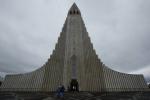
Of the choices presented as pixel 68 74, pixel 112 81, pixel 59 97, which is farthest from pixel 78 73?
pixel 59 97

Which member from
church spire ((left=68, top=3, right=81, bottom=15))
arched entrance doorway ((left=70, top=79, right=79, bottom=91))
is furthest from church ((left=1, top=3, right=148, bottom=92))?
church spire ((left=68, top=3, right=81, bottom=15))

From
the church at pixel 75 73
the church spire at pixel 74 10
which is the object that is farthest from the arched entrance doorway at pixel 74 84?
the church spire at pixel 74 10

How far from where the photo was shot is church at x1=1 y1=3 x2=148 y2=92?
113 ft

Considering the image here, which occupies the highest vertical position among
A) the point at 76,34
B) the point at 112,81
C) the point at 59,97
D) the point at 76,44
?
the point at 76,34

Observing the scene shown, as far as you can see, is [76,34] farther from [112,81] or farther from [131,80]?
[131,80]

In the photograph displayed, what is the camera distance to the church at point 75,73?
3438 centimetres

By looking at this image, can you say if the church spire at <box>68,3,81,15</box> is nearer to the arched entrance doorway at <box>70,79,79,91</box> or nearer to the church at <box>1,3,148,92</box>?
the church at <box>1,3,148,92</box>

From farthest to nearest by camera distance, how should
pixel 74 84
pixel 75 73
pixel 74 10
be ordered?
pixel 74 10 → pixel 75 73 → pixel 74 84

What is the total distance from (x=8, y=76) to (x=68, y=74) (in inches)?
747

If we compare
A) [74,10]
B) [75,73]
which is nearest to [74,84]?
[75,73]

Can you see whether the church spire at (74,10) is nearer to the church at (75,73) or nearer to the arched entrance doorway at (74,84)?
the church at (75,73)

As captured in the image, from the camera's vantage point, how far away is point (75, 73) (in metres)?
34.8

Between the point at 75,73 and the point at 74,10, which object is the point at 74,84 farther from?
the point at 74,10

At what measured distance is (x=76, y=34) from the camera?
39.8 meters
